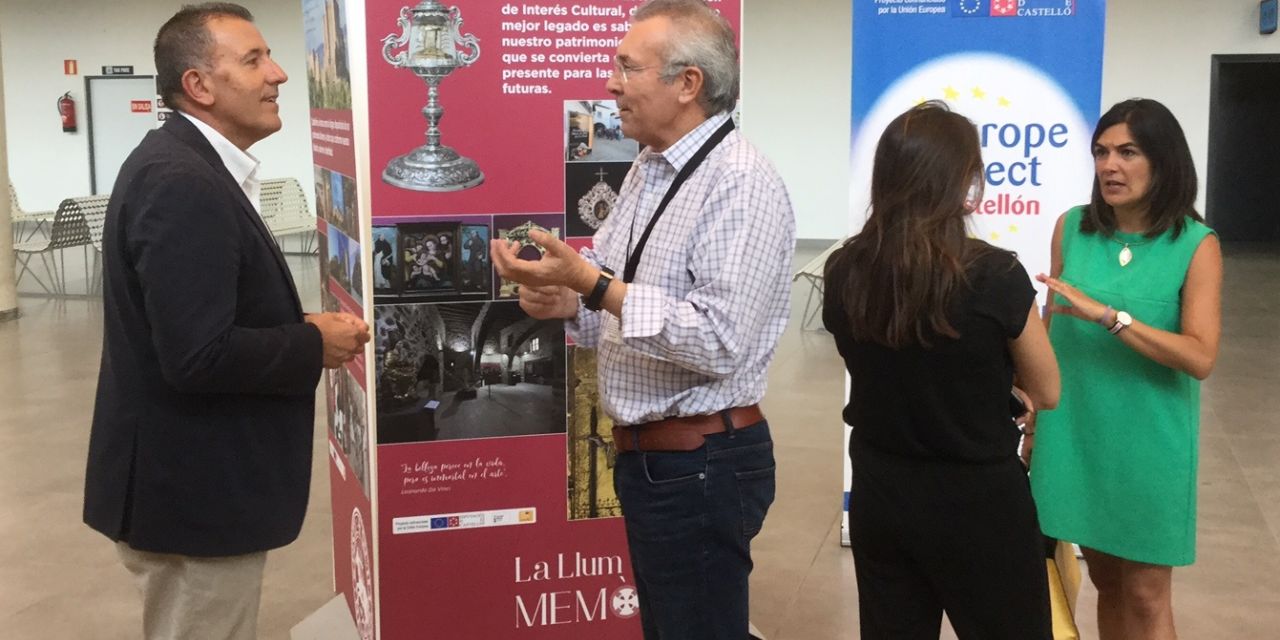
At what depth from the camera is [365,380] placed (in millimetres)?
2875

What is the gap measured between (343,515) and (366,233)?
1031mm

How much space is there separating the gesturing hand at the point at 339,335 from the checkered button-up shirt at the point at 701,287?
0.44 meters

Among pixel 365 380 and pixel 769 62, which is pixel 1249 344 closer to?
pixel 769 62

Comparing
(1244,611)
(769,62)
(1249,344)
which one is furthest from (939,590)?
(769,62)

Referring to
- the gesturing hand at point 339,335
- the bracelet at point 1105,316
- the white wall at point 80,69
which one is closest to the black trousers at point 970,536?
the bracelet at point 1105,316

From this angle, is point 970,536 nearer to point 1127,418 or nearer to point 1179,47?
point 1127,418

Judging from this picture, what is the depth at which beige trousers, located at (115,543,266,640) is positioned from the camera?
2.05 m

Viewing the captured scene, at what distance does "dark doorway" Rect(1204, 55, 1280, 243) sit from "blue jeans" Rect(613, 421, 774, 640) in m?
14.4

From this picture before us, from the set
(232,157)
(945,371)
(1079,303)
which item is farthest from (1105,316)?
(232,157)

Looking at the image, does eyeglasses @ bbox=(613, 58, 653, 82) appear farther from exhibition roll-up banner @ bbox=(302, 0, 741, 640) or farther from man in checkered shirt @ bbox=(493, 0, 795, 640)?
exhibition roll-up banner @ bbox=(302, 0, 741, 640)

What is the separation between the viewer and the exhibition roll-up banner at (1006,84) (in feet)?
12.7

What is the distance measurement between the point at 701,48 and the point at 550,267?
1.54 feet

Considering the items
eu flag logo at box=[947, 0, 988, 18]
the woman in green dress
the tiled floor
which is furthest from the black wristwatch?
eu flag logo at box=[947, 0, 988, 18]

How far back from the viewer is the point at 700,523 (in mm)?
2021
